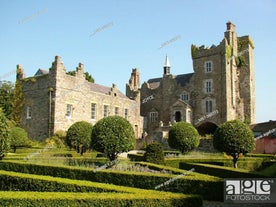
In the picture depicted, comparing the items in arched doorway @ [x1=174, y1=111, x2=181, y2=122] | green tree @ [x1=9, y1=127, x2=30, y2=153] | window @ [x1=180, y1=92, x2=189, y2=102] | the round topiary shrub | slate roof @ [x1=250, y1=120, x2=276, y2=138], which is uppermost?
window @ [x1=180, y1=92, x2=189, y2=102]

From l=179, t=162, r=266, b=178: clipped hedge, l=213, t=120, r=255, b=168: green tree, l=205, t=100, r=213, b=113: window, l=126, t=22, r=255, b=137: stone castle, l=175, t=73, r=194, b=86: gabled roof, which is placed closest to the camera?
l=179, t=162, r=266, b=178: clipped hedge

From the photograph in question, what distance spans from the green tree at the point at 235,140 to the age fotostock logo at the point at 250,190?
6703 mm

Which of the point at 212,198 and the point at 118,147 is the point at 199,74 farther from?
the point at 212,198

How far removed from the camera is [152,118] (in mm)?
44906

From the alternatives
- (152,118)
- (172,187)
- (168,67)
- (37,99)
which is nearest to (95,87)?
(37,99)

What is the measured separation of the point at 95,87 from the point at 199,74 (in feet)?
44.7

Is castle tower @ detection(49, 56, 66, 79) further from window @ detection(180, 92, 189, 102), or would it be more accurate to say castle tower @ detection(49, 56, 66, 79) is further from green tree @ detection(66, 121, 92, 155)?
window @ detection(180, 92, 189, 102)

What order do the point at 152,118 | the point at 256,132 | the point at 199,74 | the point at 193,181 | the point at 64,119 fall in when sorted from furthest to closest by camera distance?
the point at 152,118 → the point at 199,74 → the point at 256,132 → the point at 64,119 → the point at 193,181

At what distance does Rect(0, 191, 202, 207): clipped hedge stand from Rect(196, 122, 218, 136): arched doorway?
32.3 metres

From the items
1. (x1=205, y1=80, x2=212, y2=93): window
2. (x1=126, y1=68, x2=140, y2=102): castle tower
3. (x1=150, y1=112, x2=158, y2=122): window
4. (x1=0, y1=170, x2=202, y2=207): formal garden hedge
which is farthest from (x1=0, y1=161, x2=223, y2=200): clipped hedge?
(x1=126, y1=68, x2=140, y2=102): castle tower

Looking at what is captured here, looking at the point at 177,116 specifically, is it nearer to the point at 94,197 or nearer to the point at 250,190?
the point at 250,190

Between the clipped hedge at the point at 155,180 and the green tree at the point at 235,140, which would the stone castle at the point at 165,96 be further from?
the clipped hedge at the point at 155,180

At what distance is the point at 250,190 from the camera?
10406mm

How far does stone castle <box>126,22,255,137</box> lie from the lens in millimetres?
38656
